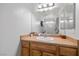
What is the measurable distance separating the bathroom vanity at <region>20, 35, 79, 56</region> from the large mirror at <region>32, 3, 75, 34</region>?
111 millimetres

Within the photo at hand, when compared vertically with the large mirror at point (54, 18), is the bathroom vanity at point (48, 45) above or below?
below

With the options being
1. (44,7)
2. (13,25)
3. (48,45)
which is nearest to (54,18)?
(44,7)

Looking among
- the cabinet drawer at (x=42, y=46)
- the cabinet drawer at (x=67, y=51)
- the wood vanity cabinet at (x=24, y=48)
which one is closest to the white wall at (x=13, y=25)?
the wood vanity cabinet at (x=24, y=48)

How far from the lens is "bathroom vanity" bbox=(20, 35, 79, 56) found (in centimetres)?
163

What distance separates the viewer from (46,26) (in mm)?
1670

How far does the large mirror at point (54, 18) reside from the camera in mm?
1654

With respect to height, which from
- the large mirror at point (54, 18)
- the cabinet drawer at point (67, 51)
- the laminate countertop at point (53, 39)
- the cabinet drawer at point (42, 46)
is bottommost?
the cabinet drawer at point (67, 51)

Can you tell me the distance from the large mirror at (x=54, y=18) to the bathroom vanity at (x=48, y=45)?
0.11 meters

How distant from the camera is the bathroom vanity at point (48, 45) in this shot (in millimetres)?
1627

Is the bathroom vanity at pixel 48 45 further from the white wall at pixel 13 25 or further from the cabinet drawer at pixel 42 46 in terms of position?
the white wall at pixel 13 25

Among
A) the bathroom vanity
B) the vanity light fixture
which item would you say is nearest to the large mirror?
the vanity light fixture

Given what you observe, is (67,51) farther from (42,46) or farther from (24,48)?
(24,48)

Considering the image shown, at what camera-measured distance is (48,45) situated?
5.62 feet

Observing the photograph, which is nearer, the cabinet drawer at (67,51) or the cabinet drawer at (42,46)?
the cabinet drawer at (67,51)
